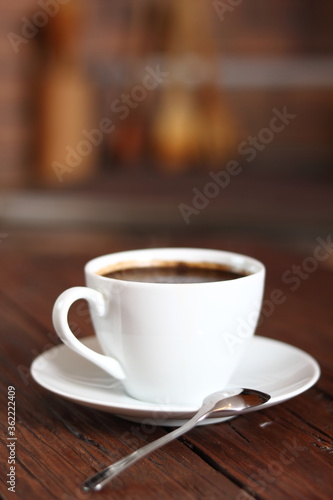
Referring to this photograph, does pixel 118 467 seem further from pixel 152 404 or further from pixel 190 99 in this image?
pixel 190 99

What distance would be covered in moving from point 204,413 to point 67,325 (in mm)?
137

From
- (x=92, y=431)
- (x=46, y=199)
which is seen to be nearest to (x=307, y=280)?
(x=92, y=431)

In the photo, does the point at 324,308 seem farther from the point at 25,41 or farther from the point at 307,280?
the point at 25,41

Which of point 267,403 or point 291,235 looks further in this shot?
point 291,235

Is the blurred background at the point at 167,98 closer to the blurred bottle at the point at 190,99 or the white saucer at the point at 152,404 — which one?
the blurred bottle at the point at 190,99

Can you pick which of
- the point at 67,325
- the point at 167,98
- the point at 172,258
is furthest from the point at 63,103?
the point at 67,325

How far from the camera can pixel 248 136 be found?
2.96 m

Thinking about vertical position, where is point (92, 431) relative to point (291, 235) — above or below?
above

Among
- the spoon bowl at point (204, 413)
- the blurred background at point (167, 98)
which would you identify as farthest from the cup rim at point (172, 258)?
the blurred background at point (167, 98)

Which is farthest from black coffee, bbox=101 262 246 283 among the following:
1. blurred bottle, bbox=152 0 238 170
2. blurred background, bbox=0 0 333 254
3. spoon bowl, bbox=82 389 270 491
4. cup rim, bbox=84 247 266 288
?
blurred bottle, bbox=152 0 238 170

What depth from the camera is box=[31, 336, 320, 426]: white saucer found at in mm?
589

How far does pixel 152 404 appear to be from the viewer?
61cm

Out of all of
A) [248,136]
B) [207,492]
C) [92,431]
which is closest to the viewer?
[207,492]

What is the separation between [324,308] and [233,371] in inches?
13.1
